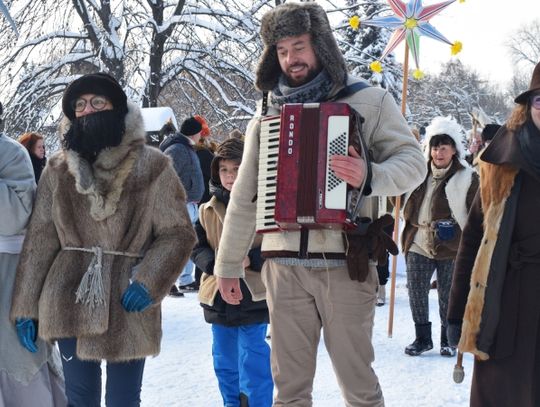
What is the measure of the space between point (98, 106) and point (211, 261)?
1387 mm

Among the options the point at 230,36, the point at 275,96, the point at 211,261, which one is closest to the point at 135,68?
the point at 230,36

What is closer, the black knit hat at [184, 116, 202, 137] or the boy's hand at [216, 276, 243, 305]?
the boy's hand at [216, 276, 243, 305]

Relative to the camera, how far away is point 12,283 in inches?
141

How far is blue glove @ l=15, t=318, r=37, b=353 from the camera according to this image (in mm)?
3430

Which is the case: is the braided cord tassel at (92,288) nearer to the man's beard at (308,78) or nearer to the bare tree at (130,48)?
the man's beard at (308,78)

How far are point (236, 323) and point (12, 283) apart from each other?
1337mm

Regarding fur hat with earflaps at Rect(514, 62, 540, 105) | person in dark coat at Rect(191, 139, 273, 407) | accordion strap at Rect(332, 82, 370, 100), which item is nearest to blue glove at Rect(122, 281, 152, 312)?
person in dark coat at Rect(191, 139, 273, 407)

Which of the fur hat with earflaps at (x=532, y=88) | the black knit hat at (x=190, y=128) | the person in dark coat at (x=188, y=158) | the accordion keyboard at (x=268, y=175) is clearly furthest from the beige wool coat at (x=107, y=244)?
the black knit hat at (x=190, y=128)

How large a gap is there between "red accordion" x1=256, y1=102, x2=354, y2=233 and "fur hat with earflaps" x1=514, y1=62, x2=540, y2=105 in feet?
2.55

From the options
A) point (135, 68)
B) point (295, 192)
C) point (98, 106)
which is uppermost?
point (135, 68)

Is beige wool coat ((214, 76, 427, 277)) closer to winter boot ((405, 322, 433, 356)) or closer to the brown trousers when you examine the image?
the brown trousers

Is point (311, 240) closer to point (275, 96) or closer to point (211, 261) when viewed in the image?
point (275, 96)

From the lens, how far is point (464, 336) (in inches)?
126

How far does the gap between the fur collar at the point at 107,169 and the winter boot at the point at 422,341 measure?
11.9 feet
